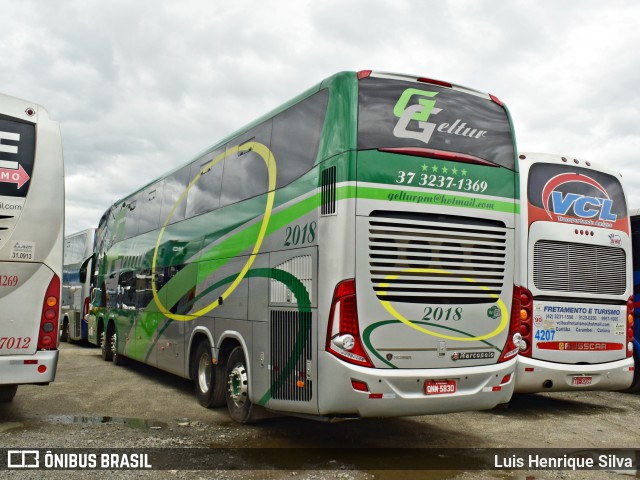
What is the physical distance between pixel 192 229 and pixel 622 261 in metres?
6.64

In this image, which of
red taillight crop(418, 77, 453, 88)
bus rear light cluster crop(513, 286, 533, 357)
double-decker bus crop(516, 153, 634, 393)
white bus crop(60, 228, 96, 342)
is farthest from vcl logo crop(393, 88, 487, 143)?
white bus crop(60, 228, 96, 342)

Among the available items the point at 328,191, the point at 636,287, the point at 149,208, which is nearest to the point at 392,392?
the point at 328,191

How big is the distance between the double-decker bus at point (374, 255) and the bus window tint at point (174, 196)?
2642mm

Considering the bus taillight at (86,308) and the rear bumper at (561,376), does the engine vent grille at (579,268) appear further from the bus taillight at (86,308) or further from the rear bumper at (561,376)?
the bus taillight at (86,308)

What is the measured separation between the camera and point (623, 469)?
6.60 meters

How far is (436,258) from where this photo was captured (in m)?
6.80

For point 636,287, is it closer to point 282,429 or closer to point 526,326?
point 526,326

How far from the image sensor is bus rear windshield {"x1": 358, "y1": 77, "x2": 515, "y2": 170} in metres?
6.70

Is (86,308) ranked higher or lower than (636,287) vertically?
lower

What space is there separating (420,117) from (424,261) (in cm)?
154

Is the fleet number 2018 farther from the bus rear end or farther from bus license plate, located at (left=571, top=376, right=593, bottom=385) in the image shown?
bus license plate, located at (left=571, top=376, right=593, bottom=385)

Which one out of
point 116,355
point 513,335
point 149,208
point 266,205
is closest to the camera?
point 513,335

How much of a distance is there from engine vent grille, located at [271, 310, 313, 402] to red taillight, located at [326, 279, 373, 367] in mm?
375

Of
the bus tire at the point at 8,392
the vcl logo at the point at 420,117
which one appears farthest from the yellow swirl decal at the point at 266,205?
the bus tire at the point at 8,392
